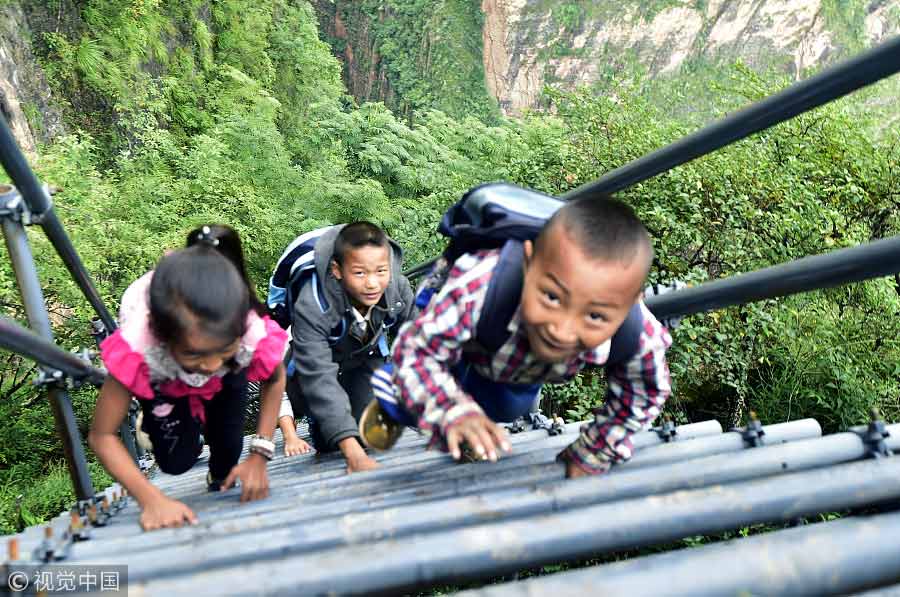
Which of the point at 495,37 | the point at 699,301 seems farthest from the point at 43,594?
the point at 495,37

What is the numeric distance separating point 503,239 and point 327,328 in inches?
48.1

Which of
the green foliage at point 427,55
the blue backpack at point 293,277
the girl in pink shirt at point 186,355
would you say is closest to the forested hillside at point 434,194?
the blue backpack at point 293,277

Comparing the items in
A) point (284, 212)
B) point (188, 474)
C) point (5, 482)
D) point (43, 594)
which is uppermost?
point (43, 594)

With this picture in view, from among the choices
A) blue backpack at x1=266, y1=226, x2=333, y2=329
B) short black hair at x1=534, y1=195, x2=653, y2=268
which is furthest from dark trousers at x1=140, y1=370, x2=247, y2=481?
short black hair at x1=534, y1=195, x2=653, y2=268

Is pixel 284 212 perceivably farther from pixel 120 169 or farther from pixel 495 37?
pixel 495 37

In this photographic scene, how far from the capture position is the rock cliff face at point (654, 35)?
27.4 m

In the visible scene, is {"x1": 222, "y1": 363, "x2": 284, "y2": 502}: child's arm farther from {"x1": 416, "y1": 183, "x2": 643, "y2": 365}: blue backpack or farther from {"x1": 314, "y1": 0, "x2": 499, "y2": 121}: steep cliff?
{"x1": 314, "y1": 0, "x2": 499, "y2": 121}: steep cliff

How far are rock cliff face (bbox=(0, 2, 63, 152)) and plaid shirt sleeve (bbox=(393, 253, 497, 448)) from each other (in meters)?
11.1

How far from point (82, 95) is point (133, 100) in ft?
2.64

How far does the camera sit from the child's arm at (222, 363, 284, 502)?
6.30ft

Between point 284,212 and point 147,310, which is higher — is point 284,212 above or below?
below

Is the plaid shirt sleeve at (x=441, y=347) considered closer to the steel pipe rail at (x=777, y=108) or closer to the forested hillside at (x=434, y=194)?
the steel pipe rail at (x=777, y=108)

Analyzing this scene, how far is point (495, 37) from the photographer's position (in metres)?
30.2

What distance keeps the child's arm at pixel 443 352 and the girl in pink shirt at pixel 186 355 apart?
1.44ft
